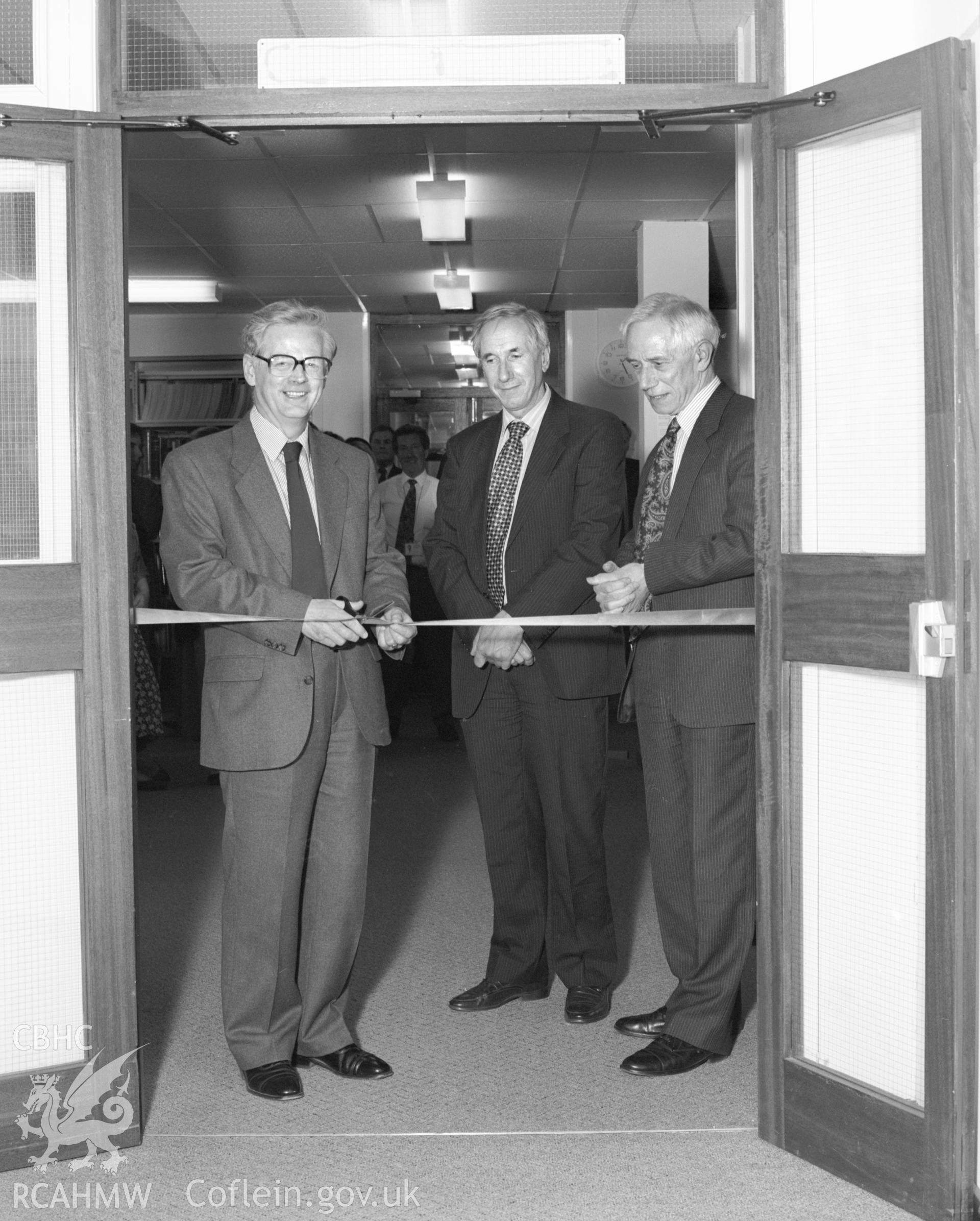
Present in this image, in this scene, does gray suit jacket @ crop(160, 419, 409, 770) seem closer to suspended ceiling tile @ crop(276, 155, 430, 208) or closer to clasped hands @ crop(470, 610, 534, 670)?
clasped hands @ crop(470, 610, 534, 670)

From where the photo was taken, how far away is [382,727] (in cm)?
329

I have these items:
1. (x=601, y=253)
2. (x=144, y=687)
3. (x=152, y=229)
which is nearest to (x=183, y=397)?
(x=152, y=229)

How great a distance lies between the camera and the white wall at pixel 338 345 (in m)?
11.9

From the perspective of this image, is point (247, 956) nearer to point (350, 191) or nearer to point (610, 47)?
point (610, 47)

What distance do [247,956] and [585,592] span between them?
1.31 meters

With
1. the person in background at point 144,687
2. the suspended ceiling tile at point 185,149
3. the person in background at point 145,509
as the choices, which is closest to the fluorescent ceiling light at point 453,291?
the suspended ceiling tile at point 185,149

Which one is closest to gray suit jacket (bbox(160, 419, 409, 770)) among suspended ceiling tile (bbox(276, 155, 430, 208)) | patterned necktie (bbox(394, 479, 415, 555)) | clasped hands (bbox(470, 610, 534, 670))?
clasped hands (bbox(470, 610, 534, 670))

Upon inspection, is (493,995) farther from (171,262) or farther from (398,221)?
(171,262)

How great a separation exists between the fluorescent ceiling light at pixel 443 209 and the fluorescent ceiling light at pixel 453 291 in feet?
4.96

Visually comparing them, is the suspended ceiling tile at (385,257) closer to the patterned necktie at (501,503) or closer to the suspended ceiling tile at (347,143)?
the suspended ceiling tile at (347,143)

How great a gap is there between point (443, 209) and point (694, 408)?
5058mm

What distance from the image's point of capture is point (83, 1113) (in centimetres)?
285

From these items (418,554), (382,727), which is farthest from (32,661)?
(418,554)

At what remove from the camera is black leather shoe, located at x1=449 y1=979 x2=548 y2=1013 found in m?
3.76
